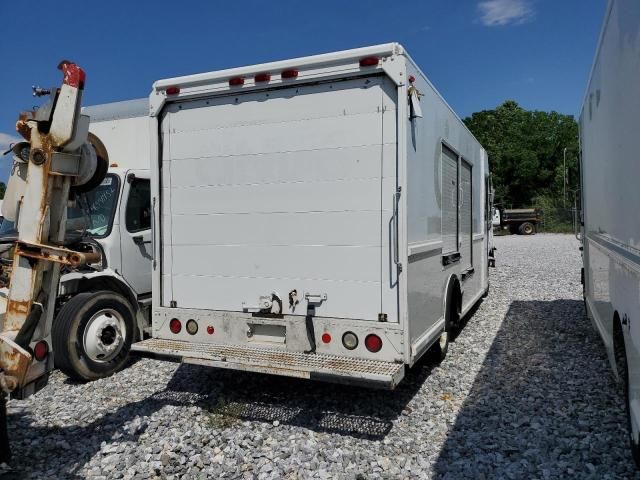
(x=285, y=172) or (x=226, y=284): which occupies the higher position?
(x=285, y=172)

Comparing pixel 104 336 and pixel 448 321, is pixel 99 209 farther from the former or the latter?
pixel 448 321

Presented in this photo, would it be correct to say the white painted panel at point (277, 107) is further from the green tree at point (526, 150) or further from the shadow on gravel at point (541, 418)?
the green tree at point (526, 150)

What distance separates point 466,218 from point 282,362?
4.09 metres

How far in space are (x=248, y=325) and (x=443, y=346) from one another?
231 centimetres

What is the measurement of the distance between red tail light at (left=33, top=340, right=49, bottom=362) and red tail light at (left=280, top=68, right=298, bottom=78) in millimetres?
2835

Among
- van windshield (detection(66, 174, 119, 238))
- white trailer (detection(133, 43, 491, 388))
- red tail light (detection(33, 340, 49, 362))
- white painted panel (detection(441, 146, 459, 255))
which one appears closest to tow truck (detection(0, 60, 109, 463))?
red tail light (detection(33, 340, 49, 362))

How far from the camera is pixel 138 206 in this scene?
680cm

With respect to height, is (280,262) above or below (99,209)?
below

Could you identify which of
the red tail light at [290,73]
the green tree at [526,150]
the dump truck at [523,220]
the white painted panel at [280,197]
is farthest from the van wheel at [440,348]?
the green tree at [526,150]

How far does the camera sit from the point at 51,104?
349 centimetres

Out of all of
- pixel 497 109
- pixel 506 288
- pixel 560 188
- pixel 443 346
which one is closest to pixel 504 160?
pixel 560 188

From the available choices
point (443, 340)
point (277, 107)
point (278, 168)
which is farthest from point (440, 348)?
point (277, 107)

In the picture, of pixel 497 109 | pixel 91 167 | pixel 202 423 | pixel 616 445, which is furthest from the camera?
pixel 497 109

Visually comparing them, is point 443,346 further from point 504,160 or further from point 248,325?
point 504,160
